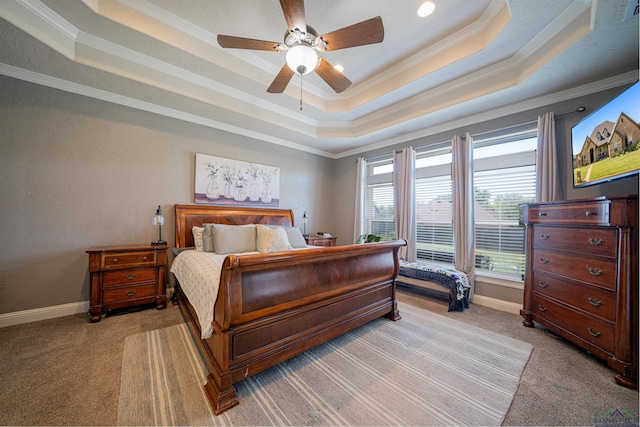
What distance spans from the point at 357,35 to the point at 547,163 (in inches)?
108

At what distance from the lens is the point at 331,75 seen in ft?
7.55

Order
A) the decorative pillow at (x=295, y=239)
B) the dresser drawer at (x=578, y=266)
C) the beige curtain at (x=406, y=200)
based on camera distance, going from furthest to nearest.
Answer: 1. the beige curtain at (x=406, y=200)
2. the decorative pillow at (x=295, y=239)
3. the dresser drawer at (x=578, y=266)

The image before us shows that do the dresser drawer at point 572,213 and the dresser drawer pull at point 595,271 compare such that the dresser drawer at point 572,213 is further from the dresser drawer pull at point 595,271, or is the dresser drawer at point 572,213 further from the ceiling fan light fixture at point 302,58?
the ceiling fan light fixture at point 302,58

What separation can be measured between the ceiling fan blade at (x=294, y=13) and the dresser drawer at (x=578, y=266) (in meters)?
3.12

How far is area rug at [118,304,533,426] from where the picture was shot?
1.38m

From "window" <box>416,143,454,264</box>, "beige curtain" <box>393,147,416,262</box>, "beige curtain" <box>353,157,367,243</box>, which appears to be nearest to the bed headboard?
"beige curtain" <box>353,157,367,243</box>

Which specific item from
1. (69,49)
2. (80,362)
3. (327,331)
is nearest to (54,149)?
(69,49)

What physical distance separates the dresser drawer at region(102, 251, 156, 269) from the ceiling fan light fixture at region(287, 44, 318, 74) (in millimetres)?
2770

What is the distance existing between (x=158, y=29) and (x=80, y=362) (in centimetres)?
Result: 310

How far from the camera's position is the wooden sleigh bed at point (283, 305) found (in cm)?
147

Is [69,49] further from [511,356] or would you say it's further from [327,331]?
[511,356]

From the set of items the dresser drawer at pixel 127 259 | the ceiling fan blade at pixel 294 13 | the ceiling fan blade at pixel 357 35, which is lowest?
the dresser drawer at pixel 127 259

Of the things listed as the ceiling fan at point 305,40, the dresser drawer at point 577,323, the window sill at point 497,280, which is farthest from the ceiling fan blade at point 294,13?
the window sill at point 497,280

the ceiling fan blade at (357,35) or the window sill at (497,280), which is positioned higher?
the ceiling fan blade at (357,35)
